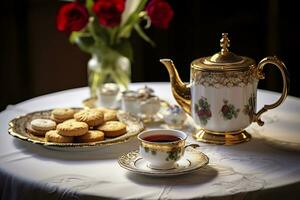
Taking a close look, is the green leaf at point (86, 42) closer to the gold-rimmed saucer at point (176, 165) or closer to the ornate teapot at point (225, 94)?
the ornate teapot at point (225, 94)

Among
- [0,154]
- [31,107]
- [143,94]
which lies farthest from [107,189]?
[31,107]

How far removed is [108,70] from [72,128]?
49cm

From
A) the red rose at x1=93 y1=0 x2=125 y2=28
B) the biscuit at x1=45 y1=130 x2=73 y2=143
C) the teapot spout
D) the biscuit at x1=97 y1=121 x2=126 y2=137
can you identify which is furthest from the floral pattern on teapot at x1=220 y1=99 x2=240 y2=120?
the red rose at x1=93 y1=0 x2=125 y2=28

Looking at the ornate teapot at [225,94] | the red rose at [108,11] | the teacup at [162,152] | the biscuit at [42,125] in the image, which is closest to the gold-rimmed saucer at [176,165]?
the teacup at [162,152]

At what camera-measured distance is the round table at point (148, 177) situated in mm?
1146

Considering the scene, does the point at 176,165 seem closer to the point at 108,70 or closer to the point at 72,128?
the point at 72,128

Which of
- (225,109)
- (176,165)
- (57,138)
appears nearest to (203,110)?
(225,109)

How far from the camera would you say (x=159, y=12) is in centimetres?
177

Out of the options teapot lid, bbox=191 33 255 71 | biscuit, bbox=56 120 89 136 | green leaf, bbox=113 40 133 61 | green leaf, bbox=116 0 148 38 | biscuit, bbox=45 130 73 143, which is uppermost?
green leaf, bbox=116 0 148 38

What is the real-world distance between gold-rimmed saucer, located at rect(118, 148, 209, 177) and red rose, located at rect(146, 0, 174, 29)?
0.56 meters

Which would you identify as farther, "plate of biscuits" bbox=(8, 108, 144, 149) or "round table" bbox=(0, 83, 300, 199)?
"plate of biscuits" bbox=(8, 108, 144, 149)

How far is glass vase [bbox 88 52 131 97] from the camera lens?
5.96 feet

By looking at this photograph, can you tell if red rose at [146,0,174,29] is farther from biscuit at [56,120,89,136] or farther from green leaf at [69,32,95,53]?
biscuit at [56,120,89,136]

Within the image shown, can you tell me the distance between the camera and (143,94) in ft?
5.48
